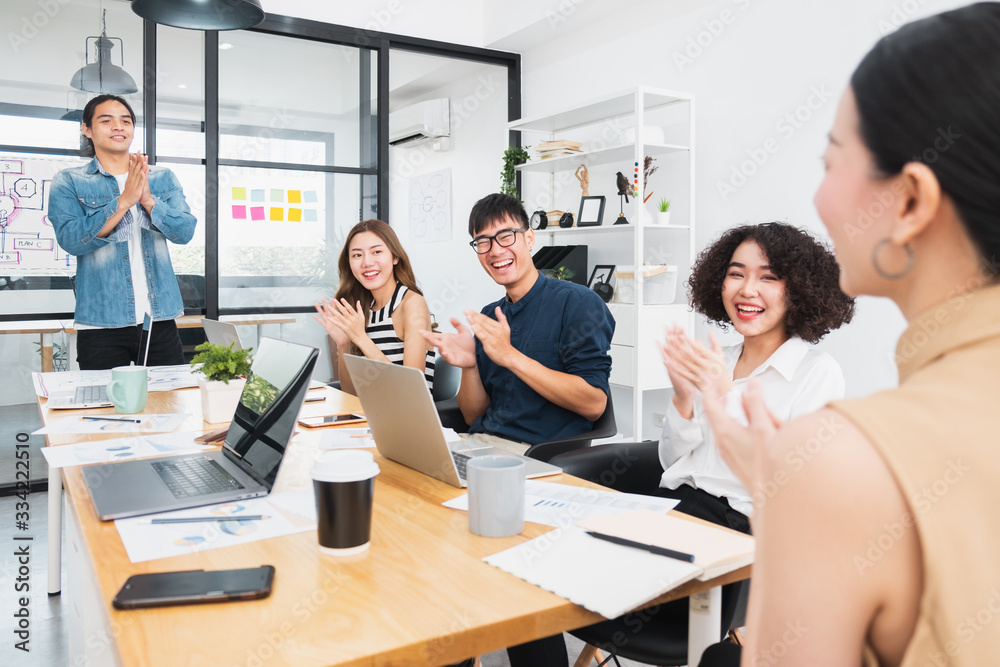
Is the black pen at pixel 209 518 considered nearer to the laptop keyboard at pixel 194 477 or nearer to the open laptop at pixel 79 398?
the laptop keyboard at pixel 194 477

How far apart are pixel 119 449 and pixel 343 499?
0.86 metres

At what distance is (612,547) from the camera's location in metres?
1.01

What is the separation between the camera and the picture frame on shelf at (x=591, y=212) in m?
4.40

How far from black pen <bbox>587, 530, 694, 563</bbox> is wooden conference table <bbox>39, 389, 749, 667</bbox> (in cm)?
4

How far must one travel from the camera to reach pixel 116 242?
3.14 m

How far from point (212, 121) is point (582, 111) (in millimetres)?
2116

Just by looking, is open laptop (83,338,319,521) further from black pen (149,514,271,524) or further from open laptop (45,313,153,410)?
open laptop (45,313,153,410)

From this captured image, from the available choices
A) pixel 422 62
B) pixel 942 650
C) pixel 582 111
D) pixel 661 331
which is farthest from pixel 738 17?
pixel 942 650

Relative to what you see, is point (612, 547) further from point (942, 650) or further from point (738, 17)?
point (738, 17)

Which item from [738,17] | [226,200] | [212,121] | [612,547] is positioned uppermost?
[738,17]

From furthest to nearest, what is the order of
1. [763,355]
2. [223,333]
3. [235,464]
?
1. [223,333]
2. [763,355]
3. [235,464]

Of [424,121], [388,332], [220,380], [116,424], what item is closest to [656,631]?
[220,380]

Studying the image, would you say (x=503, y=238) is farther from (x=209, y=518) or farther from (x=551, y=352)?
(x=209, y=518)

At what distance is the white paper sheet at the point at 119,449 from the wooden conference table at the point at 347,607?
1.14 ft
